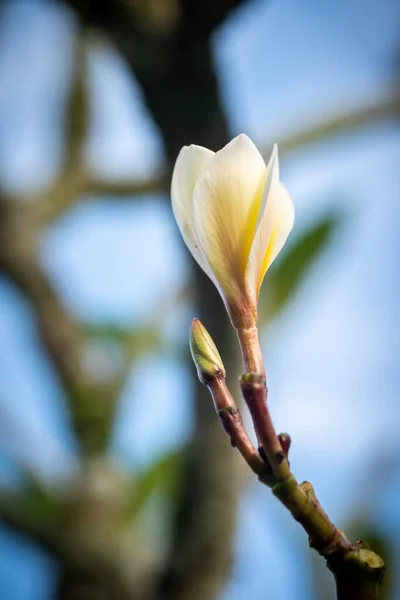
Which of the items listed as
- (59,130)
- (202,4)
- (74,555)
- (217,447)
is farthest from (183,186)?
(59,130)

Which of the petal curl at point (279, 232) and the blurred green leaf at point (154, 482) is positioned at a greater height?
the petal curl at point (279, 232)

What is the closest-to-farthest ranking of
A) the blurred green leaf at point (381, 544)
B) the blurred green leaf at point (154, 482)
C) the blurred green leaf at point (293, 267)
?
the blurred green leaf at point (381, 544) < the blurred green leaf at point (293, 267) < the blurred green leaf at point (154, 482)

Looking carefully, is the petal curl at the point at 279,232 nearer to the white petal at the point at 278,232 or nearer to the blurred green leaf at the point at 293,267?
the white petal at the point at 278,232

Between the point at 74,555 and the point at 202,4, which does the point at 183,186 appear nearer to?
the point at 202,4

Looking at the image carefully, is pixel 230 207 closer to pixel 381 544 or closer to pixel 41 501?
pixel 381 544

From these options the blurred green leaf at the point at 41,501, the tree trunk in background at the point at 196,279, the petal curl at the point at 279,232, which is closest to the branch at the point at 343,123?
the tree trunk in background at the point at 196,279

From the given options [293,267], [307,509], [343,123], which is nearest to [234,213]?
[307,509]

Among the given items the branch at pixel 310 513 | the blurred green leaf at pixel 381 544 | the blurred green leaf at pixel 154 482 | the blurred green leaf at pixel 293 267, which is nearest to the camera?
the branch at pixel 310 513
